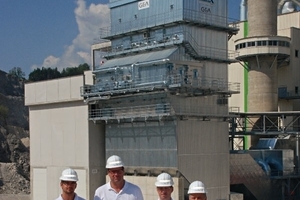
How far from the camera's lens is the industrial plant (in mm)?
34812

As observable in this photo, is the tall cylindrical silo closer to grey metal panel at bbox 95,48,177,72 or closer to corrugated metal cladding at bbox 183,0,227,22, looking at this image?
corrugated metal cladding at bbox 183,0,227,22

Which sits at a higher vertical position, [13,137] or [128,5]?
[128,5]

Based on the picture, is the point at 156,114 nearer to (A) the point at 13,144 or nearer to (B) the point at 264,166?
(B) the point at 264,166

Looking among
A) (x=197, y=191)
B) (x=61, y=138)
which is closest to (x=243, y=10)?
(x=61, y=138)

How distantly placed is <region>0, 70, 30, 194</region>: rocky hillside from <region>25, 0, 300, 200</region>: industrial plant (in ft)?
77.6

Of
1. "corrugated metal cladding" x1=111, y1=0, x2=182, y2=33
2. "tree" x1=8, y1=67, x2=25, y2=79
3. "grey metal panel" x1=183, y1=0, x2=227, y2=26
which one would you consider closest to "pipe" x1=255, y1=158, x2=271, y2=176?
"grey metal panel" x1=183, y1=0, x2=227, y2=26

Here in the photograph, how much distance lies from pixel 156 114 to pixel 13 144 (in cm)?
5901

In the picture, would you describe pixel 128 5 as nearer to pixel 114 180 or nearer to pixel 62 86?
pixel 62 86

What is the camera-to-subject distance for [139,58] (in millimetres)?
37594

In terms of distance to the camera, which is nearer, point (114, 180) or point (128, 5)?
point (114, 180)

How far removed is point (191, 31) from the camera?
3650 centimetres

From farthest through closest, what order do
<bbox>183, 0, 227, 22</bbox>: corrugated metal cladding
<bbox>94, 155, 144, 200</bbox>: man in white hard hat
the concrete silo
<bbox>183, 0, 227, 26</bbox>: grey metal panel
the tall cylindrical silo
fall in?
the tall cylindrical silo → the concrete silo → <bbox>183, 0, 227, 22</bbox>: corrugated metal cladding → <bbox>183, 0, 227, 26</bbox>: grey metal panel → <bbox>94, 155, 144, 200</bbox>: man in white hard hat

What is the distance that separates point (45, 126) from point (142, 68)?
10.7 m

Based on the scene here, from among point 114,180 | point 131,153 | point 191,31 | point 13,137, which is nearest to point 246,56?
point 191,31
